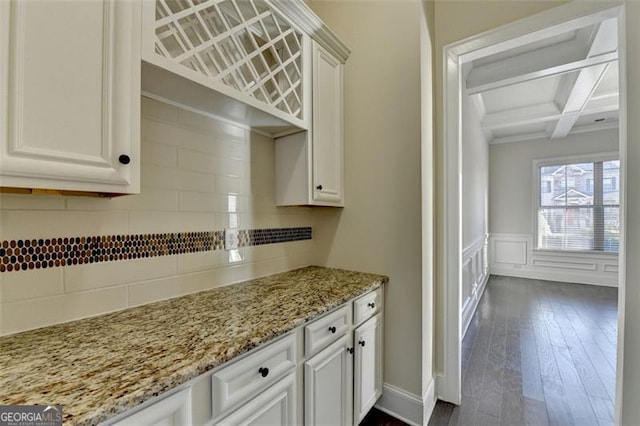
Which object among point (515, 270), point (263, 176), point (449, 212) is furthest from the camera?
point (515, 270)

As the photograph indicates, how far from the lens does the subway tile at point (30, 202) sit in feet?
2.77

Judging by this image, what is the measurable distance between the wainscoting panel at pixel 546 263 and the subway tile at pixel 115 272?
6.12 meters

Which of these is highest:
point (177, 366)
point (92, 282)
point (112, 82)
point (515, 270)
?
point (112, 82)

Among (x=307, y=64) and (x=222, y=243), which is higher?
(x=307, y=64)

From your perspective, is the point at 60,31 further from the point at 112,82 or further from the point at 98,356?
the point at 98,356

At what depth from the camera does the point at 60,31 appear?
2.43 feet

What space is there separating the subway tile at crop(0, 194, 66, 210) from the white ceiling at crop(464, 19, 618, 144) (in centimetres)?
324

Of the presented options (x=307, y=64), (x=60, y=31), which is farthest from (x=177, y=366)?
(x=307, y=64)

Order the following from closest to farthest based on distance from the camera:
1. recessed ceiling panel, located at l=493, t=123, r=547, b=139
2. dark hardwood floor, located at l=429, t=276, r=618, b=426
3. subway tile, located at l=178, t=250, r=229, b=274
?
subway tile, located at l=178, t=250, r=229, b=274 < dark hardwood floor, located at l=429, t=276, r=618, b=426 < recessed ceiling panel, located at l=493, t=123, r=547, b=139

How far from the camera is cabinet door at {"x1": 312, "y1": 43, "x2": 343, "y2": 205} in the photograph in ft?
5.41

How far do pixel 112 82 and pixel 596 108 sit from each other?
535cm

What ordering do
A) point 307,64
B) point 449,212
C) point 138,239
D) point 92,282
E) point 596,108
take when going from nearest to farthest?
point 92,282 → point 138,239 → point 307,64 → point 449,212 → point 596,108

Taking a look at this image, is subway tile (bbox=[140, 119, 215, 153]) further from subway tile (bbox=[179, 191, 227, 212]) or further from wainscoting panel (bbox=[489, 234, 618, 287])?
wainscoting panel (bbox=[489, 234, 618, 287])

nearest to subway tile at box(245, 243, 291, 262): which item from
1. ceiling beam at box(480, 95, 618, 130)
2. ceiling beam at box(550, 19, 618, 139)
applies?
ceiling beam at box(550, 19, 618, 139)
